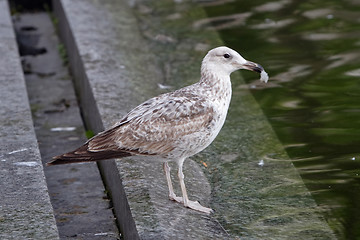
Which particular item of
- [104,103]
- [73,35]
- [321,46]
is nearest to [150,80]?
[104,103]

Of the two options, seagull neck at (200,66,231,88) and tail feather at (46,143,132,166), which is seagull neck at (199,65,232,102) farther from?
tail feather at (46,143,132,166)

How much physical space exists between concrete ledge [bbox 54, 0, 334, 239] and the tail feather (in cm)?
31

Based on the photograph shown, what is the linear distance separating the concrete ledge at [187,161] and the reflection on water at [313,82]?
149 millimetres

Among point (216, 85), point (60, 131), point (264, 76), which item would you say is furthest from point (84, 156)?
point (60, 131)

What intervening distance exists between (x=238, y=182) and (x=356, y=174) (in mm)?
812

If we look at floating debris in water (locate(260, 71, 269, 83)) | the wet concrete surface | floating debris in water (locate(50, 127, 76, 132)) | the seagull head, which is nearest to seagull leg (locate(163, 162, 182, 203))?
the wet concrete surface

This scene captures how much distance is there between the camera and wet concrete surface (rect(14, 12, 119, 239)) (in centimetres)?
511

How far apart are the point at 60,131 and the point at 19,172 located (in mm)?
1844

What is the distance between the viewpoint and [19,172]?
4840mm

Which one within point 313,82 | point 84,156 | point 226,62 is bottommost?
point 313,82

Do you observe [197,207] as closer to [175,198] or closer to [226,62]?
[175,198]

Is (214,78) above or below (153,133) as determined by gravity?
above

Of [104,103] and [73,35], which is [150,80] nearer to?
[104,103]

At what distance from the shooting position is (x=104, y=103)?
5.97m
